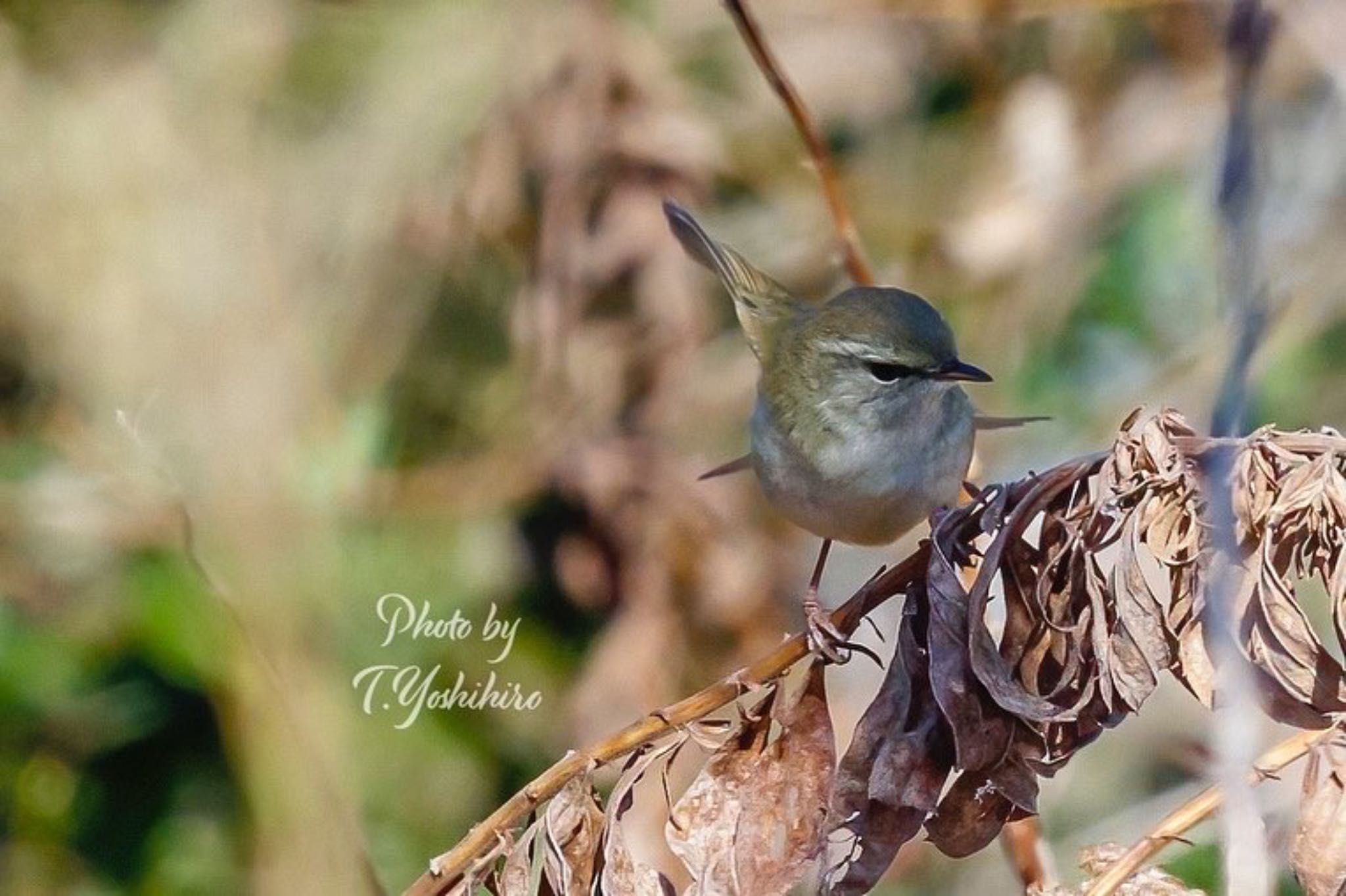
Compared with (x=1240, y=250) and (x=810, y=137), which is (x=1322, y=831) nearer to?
(x=1240, y=250)

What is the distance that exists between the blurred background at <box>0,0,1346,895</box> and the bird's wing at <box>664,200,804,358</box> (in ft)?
0.80

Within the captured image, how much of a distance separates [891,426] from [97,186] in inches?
94.1

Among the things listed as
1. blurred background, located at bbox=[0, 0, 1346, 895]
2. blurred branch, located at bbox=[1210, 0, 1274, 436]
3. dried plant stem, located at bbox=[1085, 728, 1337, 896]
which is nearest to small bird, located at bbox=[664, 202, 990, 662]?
blurred background, located at bbox=[0, 0, 1346, 895]

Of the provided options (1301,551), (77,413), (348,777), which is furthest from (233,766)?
(1301,551)

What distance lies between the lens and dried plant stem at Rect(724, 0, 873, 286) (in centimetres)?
329

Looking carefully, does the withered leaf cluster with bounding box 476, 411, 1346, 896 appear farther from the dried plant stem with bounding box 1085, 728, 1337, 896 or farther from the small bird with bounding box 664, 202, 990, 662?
the small bird with bounding box 664, 202, 990, 662

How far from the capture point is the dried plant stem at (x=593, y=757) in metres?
2.09

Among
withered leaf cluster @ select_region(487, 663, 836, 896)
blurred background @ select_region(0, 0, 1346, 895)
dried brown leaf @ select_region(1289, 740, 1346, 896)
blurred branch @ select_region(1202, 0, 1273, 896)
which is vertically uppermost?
blurred branch @ select_region(1202, 0, 1273, 896)

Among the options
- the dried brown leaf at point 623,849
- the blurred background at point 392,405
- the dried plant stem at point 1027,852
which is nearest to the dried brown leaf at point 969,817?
the dried brown leaf at point 623,849

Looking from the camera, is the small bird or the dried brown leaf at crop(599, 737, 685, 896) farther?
the small bird

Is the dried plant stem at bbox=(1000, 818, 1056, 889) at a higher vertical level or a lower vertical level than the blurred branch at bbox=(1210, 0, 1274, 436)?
lower

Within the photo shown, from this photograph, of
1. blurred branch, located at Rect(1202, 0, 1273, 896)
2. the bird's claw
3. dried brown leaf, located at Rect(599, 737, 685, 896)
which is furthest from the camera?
the bird's claw

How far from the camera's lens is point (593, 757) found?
2094 mm

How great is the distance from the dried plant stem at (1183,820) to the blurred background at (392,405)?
2.23m
